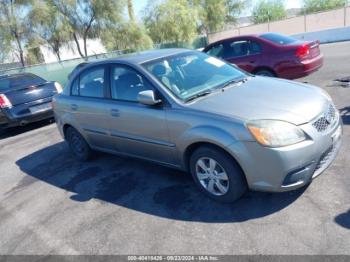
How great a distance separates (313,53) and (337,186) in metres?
5.08

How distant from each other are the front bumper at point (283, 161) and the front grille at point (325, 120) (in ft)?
0.21

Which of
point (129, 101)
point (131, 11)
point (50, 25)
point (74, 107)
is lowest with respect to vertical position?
point (74, 107)

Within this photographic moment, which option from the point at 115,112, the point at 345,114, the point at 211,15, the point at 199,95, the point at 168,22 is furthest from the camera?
the point at 211,15

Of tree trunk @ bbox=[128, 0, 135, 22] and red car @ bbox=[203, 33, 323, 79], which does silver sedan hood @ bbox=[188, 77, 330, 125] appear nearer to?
red car @ bbox=[203, 33, 323, 79]

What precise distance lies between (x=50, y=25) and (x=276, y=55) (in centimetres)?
1990

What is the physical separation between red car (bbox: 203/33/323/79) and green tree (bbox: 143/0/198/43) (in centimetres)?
2173

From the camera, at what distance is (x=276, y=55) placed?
764cm

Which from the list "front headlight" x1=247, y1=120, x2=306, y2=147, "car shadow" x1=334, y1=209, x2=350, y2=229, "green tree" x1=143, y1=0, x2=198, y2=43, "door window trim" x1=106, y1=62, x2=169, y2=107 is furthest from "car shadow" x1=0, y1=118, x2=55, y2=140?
"green tree" x1=143, y1=0, x2=198, y2=43

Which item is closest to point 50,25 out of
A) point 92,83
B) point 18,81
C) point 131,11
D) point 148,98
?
point 131,11

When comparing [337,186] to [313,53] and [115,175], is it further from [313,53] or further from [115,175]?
[313,53]

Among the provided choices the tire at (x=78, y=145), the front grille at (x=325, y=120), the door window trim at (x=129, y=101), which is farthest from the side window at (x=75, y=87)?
the front grille at (x=325, y=120)

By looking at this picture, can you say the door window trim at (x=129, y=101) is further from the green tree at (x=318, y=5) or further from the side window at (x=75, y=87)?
the green tree at (x=318, y=5)

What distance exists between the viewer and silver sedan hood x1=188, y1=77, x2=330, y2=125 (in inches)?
126

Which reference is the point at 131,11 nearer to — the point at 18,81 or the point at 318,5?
the point at 18,81
